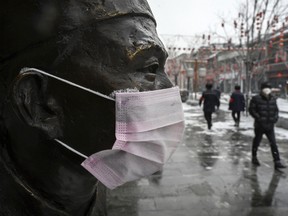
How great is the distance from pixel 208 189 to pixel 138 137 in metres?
3.96

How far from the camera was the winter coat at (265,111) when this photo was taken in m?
6.27

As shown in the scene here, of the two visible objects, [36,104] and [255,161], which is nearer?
[36,104]

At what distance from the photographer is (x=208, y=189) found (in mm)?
4699

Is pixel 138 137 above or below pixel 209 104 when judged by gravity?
above

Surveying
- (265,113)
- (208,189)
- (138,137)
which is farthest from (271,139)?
(138,137)

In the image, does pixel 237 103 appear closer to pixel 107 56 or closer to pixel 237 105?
pixel 237 105

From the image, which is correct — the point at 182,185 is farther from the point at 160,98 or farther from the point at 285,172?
the point at 160,98

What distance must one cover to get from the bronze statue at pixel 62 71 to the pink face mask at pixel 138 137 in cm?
3

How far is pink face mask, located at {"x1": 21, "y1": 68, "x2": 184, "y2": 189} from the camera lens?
1.00 metres

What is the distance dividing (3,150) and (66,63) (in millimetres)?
377

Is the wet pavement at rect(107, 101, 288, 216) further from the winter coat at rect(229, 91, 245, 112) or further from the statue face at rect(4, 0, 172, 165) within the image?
the winter coat at rect(229, 91, 245, 112)

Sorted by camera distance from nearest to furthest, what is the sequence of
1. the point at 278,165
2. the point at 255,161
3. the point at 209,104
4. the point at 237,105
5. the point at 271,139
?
the point at 278,165 → the point at 271,139 → the point at 255,161 → the point at 209,104 → the point at 237,105

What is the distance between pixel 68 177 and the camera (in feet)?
3.55

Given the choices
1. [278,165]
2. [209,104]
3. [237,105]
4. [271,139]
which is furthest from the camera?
[237,105]
